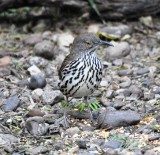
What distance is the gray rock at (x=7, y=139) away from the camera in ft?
20.8

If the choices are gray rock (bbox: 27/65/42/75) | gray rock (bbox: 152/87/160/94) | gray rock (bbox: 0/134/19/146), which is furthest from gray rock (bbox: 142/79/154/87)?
gray rock (bbox: 0/134/19/146)

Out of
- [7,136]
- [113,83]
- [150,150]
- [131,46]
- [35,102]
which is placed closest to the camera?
[150,150]

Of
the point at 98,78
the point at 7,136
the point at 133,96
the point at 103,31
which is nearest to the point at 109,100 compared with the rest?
the point at 133,96

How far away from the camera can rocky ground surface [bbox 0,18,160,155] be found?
638cm

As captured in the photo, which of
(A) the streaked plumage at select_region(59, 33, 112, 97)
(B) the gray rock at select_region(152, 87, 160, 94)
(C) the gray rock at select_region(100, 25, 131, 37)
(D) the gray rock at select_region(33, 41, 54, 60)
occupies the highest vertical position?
(A) the streaked plumage at select_region(59, 33, 112, 97)

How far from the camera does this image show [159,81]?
846 centimetres

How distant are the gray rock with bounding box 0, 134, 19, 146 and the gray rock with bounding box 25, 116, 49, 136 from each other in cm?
26

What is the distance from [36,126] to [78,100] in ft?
4.59

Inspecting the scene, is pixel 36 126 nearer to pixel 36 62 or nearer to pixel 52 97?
pixel 52 97

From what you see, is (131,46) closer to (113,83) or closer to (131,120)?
(113,83)

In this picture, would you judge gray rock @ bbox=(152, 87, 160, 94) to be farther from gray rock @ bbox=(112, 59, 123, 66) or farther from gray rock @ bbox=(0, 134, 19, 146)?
gray rock @ bbox=(0, 134, 19, 146)

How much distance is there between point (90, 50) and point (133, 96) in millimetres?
1000

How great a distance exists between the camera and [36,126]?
6707 millimetres

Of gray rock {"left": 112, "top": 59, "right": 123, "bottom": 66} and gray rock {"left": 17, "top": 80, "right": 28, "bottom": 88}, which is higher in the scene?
gray rock {"left": 112, "top": 59, "right": 123, "bottom": 66}
